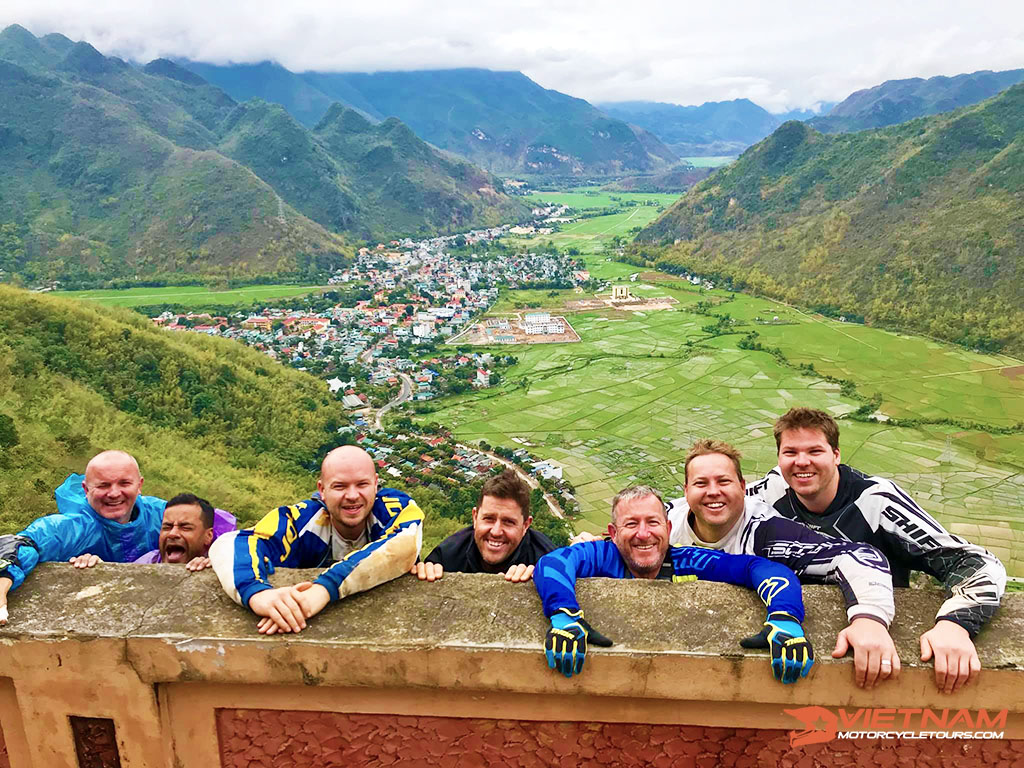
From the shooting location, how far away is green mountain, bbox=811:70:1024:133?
157000 mm

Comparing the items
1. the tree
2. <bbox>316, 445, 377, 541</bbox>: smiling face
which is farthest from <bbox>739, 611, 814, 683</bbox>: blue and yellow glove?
the tree

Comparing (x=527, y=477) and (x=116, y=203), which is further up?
(x=116, y=203)

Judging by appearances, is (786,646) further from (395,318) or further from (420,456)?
(395,318)

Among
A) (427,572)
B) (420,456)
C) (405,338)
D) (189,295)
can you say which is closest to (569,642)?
(427,572)

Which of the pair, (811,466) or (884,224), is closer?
(811,466)

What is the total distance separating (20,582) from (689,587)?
7.88ft

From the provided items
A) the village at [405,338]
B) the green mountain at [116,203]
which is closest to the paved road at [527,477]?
the village at [405,338]

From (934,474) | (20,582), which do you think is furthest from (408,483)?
(20,582)

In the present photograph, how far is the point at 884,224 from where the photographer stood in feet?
206

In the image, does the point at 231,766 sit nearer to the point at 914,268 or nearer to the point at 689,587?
the point at 689,587

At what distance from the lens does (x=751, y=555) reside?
250cm

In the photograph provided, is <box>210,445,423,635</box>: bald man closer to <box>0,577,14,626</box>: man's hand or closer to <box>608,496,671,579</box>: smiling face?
<box>0,577,14,626</box>: man's hand

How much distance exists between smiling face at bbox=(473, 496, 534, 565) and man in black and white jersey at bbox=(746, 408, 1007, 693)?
1.14m

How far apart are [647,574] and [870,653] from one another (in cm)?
86
